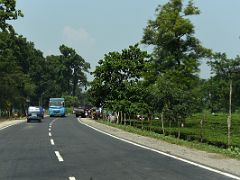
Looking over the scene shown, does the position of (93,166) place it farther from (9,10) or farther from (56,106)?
(56,106)

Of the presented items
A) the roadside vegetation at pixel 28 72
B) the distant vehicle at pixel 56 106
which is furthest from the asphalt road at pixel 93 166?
the distant vehicle at pixel 56 106

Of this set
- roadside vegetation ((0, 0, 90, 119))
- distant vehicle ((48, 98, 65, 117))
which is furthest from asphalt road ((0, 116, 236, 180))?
distant vehicle ((48, 98, 65, 117))

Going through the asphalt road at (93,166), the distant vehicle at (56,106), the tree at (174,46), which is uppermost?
the tree at (174,46)

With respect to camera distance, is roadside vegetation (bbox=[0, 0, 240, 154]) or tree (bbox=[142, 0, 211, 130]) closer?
roadside vegetation (bbox=[0, 0, 240, 154])

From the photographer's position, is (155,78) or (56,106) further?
(56,106)

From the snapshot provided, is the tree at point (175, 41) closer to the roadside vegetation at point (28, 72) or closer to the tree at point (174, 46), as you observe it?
the tree at point (174, 46)

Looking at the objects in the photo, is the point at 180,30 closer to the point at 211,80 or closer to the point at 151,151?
the point at 151,151

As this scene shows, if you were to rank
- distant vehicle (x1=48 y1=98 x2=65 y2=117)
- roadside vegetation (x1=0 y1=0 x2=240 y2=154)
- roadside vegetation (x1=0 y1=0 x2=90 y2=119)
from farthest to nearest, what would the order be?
distant vehicle (x1=48 y1=98 x2=65 y2=117), roadside vegetation (x1=0 y1=0 x2=90 y2=119), roadside vegetation (x1=0 y1=0 x2=240 y2=154)

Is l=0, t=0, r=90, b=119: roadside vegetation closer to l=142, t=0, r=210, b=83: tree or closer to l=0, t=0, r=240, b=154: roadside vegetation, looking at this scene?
l=0, t=0, r=240, b=154: roadside vegetation

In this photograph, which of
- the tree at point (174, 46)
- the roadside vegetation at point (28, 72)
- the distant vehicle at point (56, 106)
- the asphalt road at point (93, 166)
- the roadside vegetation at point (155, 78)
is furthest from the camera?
the distant vehicle at point (56, 106)

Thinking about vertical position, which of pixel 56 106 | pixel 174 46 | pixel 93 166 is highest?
pixel 174 46

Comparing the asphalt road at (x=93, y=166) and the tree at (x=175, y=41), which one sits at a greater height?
the tree at (x=175, y=41)

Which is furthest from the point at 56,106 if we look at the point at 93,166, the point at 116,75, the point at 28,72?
the point at 93,166

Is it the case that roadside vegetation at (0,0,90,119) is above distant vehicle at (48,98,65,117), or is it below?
above
